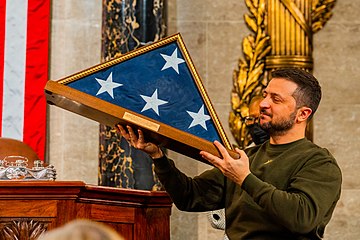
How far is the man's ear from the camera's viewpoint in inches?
137

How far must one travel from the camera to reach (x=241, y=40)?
6.86m

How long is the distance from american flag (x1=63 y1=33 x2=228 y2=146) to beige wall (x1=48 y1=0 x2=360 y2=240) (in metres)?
3.28

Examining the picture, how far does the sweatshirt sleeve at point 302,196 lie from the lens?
3172 mm

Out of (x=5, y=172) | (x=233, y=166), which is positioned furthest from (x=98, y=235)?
(x=5, y=172)

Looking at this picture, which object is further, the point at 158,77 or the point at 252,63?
the point at 252,63

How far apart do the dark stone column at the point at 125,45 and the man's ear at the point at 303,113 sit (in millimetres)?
2704

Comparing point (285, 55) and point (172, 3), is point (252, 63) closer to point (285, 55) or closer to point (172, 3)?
point (285, 55)

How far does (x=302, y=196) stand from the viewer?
3199 mm

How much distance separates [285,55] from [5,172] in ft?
11.0

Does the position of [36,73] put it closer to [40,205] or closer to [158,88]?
[40,205]

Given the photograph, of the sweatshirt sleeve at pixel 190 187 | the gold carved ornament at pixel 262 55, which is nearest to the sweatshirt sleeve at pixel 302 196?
the sweatshirt sleeve at pixel 190 187

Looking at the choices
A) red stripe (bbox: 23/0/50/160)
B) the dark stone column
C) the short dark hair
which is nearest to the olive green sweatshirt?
the short dark hair

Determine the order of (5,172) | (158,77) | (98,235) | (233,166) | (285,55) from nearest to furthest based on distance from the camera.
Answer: (98,235) < (233,166) < (158,77) < (5,172) < (285,55)

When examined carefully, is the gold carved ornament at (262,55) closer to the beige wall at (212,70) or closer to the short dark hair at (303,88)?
the beige wall at (212,70)
